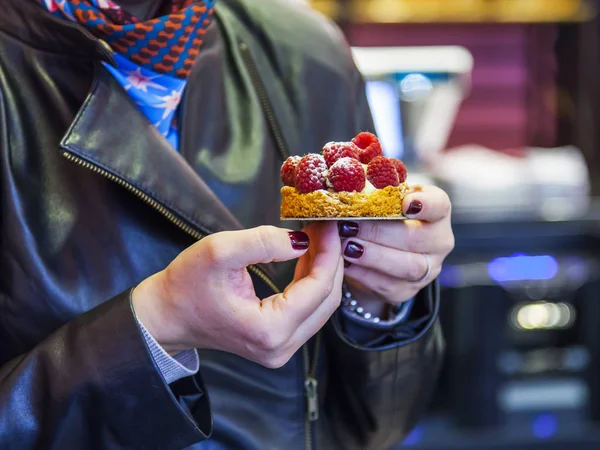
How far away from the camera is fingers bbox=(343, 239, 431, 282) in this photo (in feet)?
3.04

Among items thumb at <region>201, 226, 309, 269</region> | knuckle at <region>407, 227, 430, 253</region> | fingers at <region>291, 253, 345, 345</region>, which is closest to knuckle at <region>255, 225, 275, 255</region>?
thumb at <region>201, 226, 309, 269</region>

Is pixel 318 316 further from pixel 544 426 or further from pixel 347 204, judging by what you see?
pixel 544 426

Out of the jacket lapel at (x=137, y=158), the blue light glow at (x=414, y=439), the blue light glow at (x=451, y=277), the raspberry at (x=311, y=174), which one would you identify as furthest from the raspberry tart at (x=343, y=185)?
the blue light glow at (x=414, y=439)

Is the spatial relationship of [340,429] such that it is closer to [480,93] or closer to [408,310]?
[408,310]

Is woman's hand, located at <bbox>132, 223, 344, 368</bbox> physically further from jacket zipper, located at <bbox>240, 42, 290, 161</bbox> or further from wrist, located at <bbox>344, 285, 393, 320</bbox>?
jacket zipper, located at <bbox>240, 42, 290, 161</bbox>

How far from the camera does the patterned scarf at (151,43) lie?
101cm

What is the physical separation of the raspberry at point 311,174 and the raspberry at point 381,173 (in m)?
0.06

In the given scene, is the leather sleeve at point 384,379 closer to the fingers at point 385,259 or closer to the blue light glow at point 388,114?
the fingers at point 385,259

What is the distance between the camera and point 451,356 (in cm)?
271

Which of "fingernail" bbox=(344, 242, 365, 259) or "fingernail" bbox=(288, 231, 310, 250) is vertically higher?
"fingernail" bbox=(288, 231, 310, 250)

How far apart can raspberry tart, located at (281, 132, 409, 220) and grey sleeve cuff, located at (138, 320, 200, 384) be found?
7.7 inches

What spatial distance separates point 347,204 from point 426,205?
0.09m

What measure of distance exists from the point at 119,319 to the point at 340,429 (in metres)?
0.44

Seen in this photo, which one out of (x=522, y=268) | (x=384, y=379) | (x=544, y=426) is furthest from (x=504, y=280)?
(x=384, y=379)
